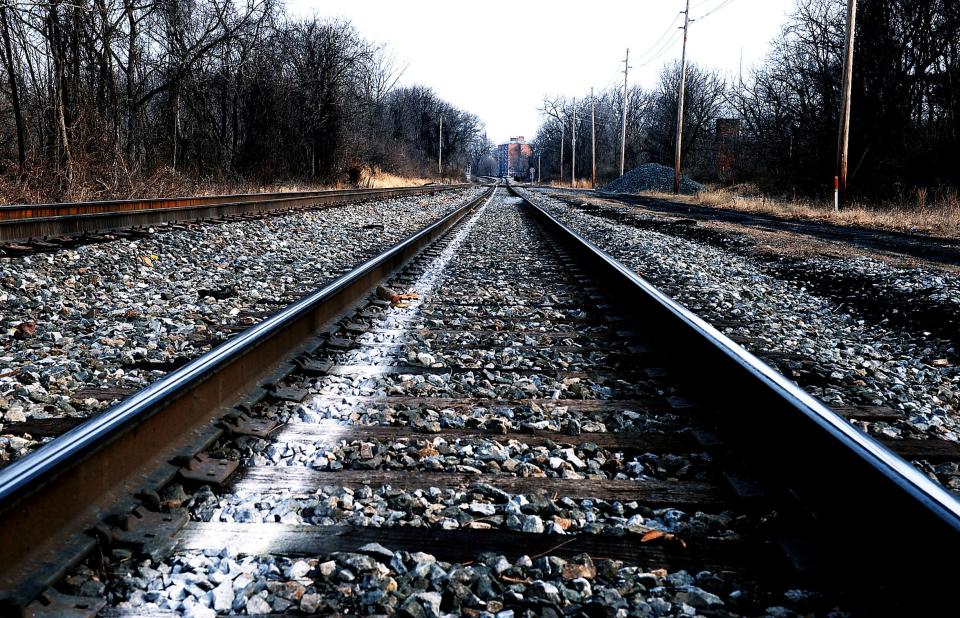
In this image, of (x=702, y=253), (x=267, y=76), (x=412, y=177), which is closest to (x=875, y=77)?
(x=702, y=253)

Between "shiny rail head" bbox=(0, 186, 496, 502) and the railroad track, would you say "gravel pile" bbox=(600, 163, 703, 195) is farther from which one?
"shiny rail head" bbox=(0, 186, 496, 502)

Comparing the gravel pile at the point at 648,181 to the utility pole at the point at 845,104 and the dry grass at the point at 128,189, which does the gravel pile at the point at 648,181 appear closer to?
the utility pole at the point at 845,104

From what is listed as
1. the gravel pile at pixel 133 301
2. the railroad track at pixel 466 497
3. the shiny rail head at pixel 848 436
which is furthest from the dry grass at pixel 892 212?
the railroad track at pixel 466 497

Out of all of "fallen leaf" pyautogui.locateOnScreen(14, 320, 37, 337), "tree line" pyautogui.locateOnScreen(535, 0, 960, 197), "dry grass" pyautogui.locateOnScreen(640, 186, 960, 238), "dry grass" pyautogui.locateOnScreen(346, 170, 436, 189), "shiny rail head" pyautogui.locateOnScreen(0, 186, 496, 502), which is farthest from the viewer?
"dry grass" pyautogui.locateOnScreen(346, 170, 436, 189)

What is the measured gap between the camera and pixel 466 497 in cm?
207

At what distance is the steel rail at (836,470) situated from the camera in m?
1.50

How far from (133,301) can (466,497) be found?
3978mm

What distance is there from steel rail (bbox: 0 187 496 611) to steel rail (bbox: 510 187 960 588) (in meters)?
1.87

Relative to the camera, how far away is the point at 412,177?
56.4 metres

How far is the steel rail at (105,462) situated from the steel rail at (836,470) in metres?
1.87

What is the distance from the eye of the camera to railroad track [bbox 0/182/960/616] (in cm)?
155

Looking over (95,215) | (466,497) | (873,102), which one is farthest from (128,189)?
(873,102)

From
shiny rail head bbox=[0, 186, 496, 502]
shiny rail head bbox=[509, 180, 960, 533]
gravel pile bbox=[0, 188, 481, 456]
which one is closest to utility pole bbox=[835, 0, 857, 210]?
gravel pile bbox=[0, 188, 481, 456]

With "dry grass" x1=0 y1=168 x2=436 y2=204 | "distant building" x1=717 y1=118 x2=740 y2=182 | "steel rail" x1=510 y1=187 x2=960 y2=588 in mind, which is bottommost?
"steel rail" x1=510 y1=187 x2=960 y2=588
